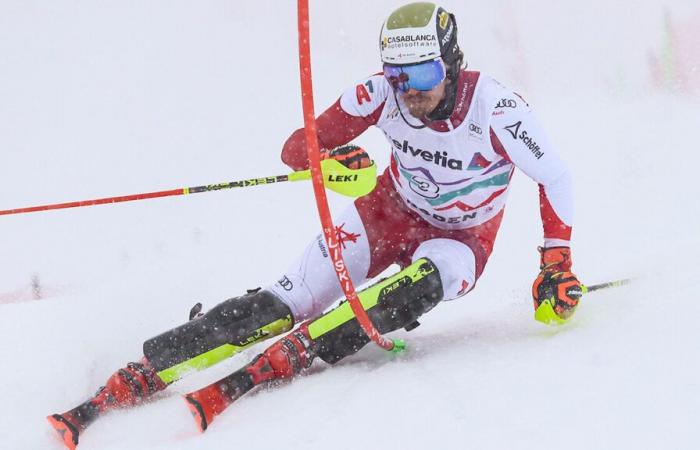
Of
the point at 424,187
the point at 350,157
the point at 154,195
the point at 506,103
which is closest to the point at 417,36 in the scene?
the point at 506,103

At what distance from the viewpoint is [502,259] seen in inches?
241

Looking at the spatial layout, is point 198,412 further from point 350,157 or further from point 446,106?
point 446,106

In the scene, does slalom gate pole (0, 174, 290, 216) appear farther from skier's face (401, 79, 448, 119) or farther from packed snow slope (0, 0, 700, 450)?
packed snow slope (0, 0, 700, 450)

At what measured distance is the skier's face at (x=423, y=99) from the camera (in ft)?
10.2

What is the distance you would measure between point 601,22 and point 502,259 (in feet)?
22.2

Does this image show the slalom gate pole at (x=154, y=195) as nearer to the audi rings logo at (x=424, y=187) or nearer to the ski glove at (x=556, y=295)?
the audi rings logo at (x=424, y=187)

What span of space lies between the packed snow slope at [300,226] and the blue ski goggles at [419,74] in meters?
1.04

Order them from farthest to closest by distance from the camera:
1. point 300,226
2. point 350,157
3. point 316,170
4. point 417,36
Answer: point 300,226 < point 350,157 < point 417,36 < point 316,170

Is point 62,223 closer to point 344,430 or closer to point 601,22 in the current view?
point 344,430

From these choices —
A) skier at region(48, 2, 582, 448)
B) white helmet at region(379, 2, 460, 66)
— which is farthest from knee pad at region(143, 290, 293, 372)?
white helmet at region(379, 2, 460, 66)

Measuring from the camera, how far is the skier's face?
10.2 feet

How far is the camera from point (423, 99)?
313 centimetres

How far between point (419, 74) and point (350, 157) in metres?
0.52

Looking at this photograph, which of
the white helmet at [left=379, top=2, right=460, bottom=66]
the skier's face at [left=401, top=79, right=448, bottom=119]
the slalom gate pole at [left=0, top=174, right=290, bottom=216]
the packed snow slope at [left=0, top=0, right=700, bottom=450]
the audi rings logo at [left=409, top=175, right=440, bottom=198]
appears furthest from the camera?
the audi rings logo at [left=409, top=175, right=440, bottom=198]
